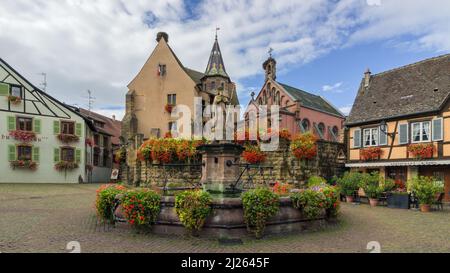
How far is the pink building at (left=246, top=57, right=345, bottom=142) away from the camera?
31234mm

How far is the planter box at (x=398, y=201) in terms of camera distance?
13930 mm

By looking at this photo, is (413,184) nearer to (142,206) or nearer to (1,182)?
(142,206)

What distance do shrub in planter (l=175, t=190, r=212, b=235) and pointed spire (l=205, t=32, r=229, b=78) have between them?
85.8 ft

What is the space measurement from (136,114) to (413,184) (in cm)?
2573

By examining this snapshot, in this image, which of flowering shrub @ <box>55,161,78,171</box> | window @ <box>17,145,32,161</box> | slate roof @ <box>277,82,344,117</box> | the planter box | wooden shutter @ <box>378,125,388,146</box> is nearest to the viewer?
the planter box

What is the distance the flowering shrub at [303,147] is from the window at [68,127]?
20.7 metres

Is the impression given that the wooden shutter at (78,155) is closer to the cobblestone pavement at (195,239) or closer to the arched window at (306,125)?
the cobblestone pavement at (195,239)

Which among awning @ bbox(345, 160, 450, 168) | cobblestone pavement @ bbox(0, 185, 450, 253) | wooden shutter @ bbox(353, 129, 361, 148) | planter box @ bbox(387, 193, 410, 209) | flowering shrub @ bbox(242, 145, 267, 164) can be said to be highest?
wooden shutter @ bbox(353, 129, 361, 148)

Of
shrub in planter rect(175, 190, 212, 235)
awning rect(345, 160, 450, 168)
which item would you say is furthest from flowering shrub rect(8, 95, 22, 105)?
awning rect(345, 160, 450, 168)

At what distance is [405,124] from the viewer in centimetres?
1845

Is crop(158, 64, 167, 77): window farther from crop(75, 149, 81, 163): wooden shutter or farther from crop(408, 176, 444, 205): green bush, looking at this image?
crop(408, 176, 444, 205): green bush

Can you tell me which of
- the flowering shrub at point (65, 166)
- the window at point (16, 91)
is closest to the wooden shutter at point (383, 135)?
the flowering shrub at point (65, 166)

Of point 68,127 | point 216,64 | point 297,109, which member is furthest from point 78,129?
point 297,109

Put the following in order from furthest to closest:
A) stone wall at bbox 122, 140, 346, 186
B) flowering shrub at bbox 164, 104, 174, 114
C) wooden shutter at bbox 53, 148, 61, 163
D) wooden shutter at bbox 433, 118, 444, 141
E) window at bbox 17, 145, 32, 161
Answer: flowering shrub at bbox 164, 104, 174, 114 → wooden shutter at bbox 53, 148, 61, 163 → window at bbox 17, 145, 32, 161 → stone wall at bbox 122, 140, 346, 186 → wooden shutter at bbox 433, 118, 444, 141
